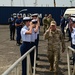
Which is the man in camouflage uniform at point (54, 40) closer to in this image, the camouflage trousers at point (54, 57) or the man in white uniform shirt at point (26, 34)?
the camouflage trousers at point (54, 57)

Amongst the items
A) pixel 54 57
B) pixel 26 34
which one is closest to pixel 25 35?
pixel 26 34

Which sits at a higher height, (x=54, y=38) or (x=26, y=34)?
(x=26, y=34)

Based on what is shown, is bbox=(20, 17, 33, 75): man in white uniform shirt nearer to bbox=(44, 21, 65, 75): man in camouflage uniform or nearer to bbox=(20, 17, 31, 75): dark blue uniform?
bbox=(20, 17, 31, 75): dark blue uniform

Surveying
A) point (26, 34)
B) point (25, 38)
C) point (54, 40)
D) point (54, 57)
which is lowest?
point (54, 57)

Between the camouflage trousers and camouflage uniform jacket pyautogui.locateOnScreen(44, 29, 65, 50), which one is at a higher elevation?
camouflage uniform jacket pyautogui.locateOnScreen(44, 29, 65, 50)

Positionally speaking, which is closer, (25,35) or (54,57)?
(25,35)

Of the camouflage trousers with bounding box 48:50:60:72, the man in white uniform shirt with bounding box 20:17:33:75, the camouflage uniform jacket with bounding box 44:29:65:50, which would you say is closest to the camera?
the man in white uniform shirt with bounding box 20:17:33:75

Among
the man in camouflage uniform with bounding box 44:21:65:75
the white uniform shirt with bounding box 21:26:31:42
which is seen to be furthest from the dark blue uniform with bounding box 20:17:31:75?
the man in camouflage uniform with bounding box 44:21:65:75

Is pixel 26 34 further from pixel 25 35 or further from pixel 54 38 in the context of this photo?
pixel 54 38

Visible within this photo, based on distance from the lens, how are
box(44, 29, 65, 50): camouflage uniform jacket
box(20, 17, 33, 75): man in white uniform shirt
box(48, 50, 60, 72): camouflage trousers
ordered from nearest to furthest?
box(20, 17, 33, 75): man in white uniform shirt < box(48, 50, 60, 72): camouflage trousers < box(44, 29, 65, 50): camouflage uniform jacket

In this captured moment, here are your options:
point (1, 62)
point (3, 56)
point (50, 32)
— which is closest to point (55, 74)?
point (50, 32)

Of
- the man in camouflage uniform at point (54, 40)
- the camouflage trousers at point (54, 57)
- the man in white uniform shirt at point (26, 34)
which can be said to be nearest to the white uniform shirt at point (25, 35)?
the man in white uniform shirt at point (26, 34)

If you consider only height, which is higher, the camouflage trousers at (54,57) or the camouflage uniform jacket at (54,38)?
the camouflage uniform jacket at (54,38)

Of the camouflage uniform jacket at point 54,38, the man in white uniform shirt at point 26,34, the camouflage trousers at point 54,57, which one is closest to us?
the man in white uniform shirt at point 26,34
